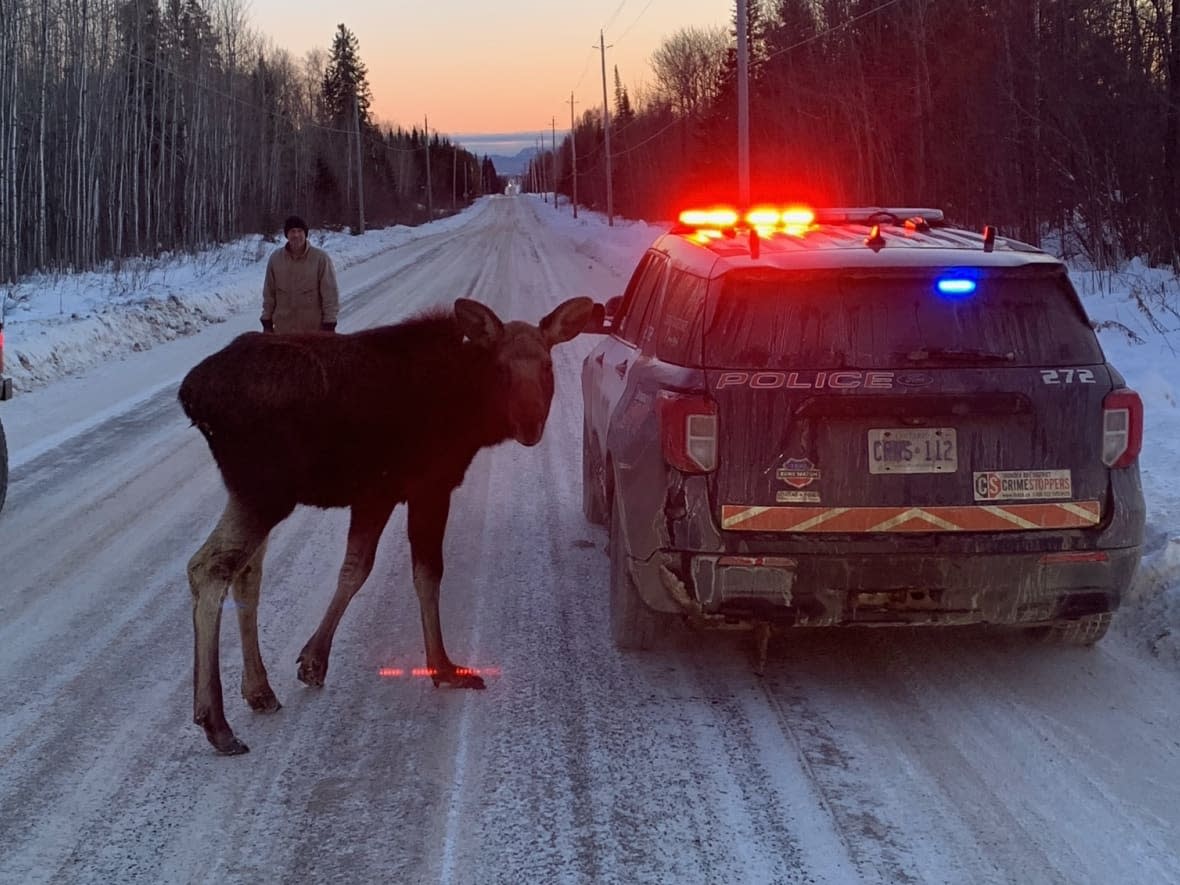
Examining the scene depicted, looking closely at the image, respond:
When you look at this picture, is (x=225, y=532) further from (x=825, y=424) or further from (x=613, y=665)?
(x=825, y=424)

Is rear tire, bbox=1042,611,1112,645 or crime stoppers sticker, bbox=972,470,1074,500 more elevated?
crime stoppers sticker, bbox=972,470,1074,500

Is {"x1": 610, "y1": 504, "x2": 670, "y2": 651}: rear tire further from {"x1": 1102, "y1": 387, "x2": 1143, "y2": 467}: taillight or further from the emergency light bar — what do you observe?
{"x1": 1102, "y1": 387, "x2": 1143, "y2": 467}: taillight

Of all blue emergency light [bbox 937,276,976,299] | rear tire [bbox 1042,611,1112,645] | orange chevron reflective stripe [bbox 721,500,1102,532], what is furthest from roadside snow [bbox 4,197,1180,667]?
blue emergency light [bbox 937,276,976,299]

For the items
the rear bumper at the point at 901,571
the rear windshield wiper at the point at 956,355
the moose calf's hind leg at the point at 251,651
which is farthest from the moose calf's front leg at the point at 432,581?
the rear windshield wiper at the point at 956,355

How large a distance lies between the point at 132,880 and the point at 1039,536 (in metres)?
3.45

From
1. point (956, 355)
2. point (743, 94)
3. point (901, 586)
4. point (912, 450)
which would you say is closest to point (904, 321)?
point (956, 355)

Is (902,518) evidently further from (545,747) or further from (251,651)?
(251,651)

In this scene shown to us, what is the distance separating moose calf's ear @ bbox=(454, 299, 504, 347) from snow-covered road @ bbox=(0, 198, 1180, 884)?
155 cm

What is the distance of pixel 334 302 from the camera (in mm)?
9148

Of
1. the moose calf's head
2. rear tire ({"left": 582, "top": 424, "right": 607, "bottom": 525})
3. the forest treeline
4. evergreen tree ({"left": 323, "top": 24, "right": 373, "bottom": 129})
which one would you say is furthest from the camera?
evergreen tree ({"left": 323, "top": 24, "right": 373, "bottom": 129})

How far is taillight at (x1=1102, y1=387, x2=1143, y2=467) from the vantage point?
170 inches

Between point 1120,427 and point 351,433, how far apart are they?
3.10 meters

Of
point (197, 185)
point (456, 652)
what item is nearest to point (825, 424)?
point (456, 652)

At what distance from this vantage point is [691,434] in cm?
435
